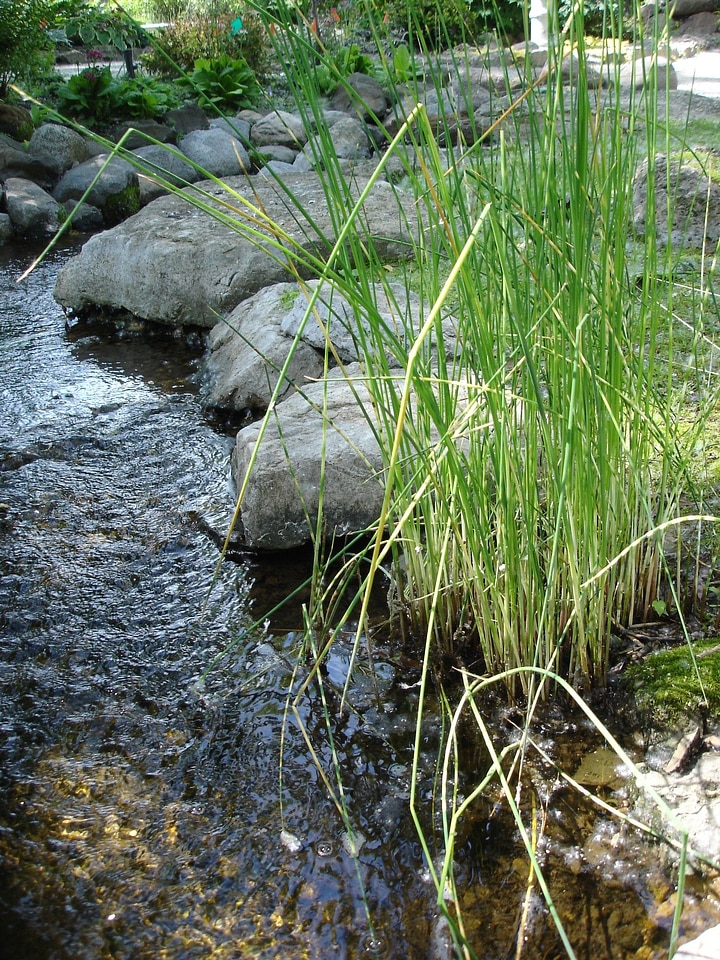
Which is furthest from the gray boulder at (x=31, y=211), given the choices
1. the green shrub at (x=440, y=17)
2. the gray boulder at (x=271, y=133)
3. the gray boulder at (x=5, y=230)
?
the green shrub at (x=440, y=17)

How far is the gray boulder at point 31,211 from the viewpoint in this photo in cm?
733

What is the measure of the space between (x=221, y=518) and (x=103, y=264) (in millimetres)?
2815

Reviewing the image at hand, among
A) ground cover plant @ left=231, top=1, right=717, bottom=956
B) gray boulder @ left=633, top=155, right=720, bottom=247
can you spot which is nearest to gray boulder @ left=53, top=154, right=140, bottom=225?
gray boulder @ left=633, top=155, right=720, bottom=247

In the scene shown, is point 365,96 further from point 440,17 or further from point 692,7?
point 440,17

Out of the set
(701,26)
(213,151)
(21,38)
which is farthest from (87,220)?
(701,26)

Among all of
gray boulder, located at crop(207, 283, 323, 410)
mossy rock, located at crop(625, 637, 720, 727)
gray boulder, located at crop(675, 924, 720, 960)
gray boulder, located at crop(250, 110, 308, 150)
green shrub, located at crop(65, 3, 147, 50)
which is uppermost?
green shrub, located at crop(65, 3, 147, 50)

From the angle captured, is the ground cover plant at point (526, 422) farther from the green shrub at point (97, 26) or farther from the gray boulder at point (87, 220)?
the green shrub at point (97, 26)

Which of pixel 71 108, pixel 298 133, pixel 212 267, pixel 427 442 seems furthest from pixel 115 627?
pixel 71 108

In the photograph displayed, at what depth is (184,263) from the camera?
193 inches

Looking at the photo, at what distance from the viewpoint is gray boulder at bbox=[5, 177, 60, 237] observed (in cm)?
733

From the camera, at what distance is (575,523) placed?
5.83ft

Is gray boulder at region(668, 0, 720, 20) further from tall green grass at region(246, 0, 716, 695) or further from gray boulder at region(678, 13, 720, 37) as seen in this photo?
tall green grass at region(246, 0, 716, 695)

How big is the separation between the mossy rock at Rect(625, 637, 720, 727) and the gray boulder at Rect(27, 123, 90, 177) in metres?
8.27

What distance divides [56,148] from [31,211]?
1.66m
